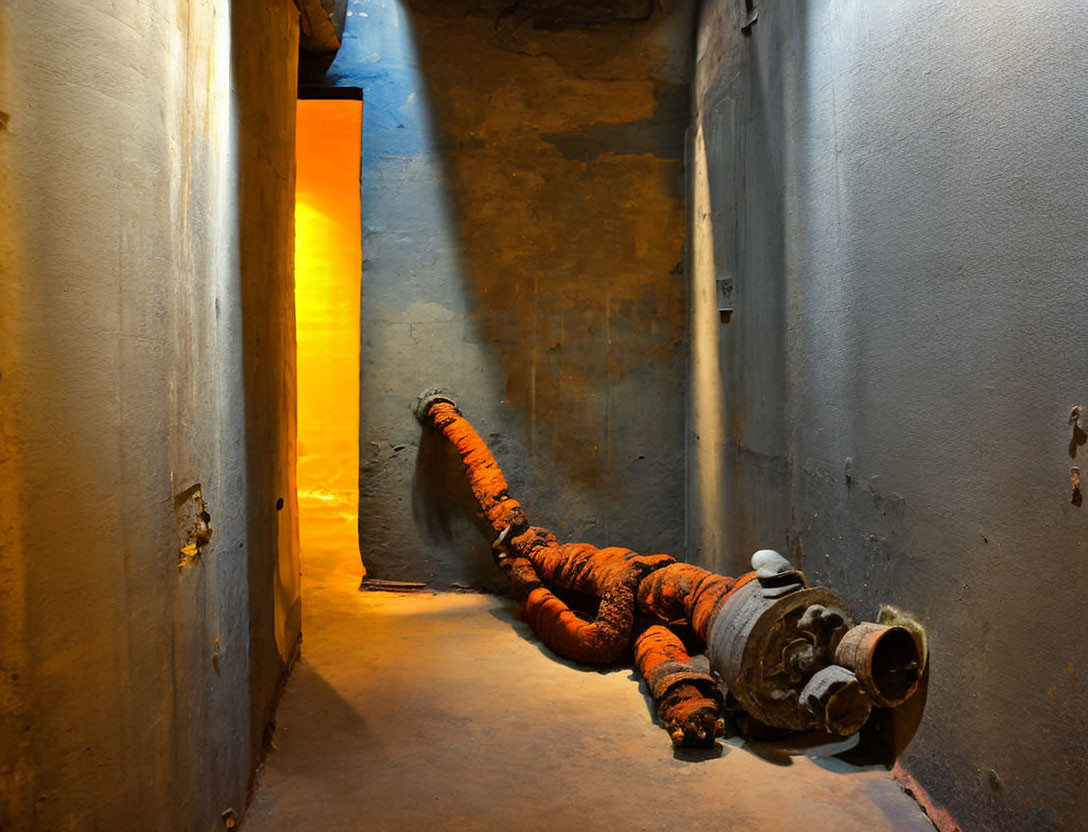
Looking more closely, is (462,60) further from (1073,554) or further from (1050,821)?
(1050,821)

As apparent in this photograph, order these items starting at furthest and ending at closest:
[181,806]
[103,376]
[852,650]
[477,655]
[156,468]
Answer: [477,655] < [852,650] < [181,806] < [156,468] < [103,376]

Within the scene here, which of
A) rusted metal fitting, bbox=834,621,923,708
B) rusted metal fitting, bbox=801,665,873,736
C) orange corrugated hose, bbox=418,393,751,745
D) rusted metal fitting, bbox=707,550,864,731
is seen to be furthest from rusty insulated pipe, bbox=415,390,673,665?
rusted metal fitting, bbox=834,621,923,708

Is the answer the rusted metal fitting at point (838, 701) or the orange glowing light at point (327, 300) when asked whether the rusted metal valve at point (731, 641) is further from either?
the orange glowing light at point (327, 300)

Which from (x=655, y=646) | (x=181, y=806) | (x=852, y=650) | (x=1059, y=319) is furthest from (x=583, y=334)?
(x=181, y=806)

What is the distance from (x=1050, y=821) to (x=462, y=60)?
16.8ft

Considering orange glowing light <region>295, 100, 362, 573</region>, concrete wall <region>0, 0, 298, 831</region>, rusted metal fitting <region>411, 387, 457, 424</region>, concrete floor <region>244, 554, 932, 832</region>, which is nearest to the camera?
concrete wall <region>0, 0, 298, 831</region>

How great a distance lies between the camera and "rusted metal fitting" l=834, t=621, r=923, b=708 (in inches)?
114

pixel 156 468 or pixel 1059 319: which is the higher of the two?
pixel 1059 319

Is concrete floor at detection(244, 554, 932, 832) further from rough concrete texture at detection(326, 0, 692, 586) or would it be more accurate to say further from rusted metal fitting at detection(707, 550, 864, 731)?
rough concrete texture at detection(326, 0, 692, 586)

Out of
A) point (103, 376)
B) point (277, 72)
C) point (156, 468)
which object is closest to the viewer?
point (103, 376)

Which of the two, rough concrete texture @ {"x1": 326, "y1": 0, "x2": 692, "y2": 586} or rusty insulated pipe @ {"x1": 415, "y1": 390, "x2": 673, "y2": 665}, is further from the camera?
rough concrete texture @ {"x1": 326, "y1": 0, "x2": 692, "y2": 586}

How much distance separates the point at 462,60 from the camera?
5688 mm

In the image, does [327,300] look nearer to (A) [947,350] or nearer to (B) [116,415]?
(A) [947,350]

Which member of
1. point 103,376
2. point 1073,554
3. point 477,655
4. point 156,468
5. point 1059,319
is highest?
point 1059,319
